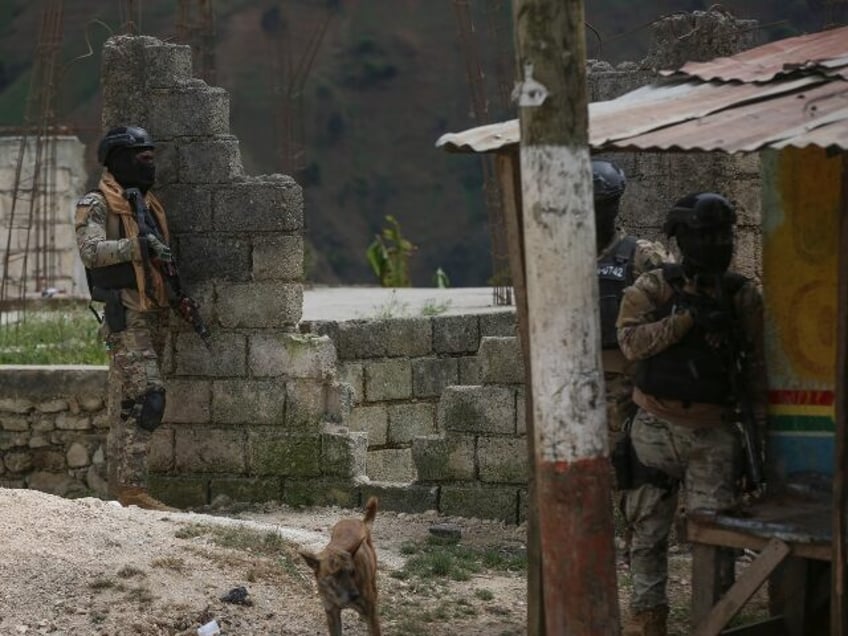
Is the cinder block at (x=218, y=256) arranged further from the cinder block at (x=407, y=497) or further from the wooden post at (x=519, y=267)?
the wooden post at (x=519, y=267)

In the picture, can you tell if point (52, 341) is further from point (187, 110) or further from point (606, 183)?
point (606, 183)

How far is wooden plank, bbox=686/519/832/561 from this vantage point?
6.29 meters

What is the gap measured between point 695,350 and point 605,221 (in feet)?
4.45

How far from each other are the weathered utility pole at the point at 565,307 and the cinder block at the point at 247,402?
503 centimetres

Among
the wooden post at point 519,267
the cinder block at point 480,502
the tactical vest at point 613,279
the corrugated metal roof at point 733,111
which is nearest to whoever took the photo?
the corrugated metal roof at point 733,111

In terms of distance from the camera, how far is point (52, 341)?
13695 mm

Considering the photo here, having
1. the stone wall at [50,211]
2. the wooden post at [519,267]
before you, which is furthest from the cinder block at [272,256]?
the stone wall at [50,211]

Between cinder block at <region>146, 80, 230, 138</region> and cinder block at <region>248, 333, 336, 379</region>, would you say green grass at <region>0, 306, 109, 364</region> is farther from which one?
cinder block at <region>146, 80, 230, 138</region>

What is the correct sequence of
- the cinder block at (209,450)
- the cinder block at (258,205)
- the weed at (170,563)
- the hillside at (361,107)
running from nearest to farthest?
1. the weed at (170,563)
2. the cinder block at (258,205)
3. the cinder block at (209,450)
4. the hillside at (361,107)

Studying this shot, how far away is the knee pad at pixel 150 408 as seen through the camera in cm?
1010

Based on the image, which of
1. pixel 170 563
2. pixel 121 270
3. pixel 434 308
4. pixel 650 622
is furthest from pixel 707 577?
pixel 434 308

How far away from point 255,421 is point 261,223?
4.04ft

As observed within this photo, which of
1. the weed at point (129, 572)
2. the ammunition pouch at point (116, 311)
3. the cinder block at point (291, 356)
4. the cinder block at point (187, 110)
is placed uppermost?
the cinder block at point (187, 110)

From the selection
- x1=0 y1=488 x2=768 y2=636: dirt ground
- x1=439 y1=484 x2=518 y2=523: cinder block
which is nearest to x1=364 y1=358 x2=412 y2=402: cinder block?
x1=439 y1=484 x2=518 y2=523: cinder block
